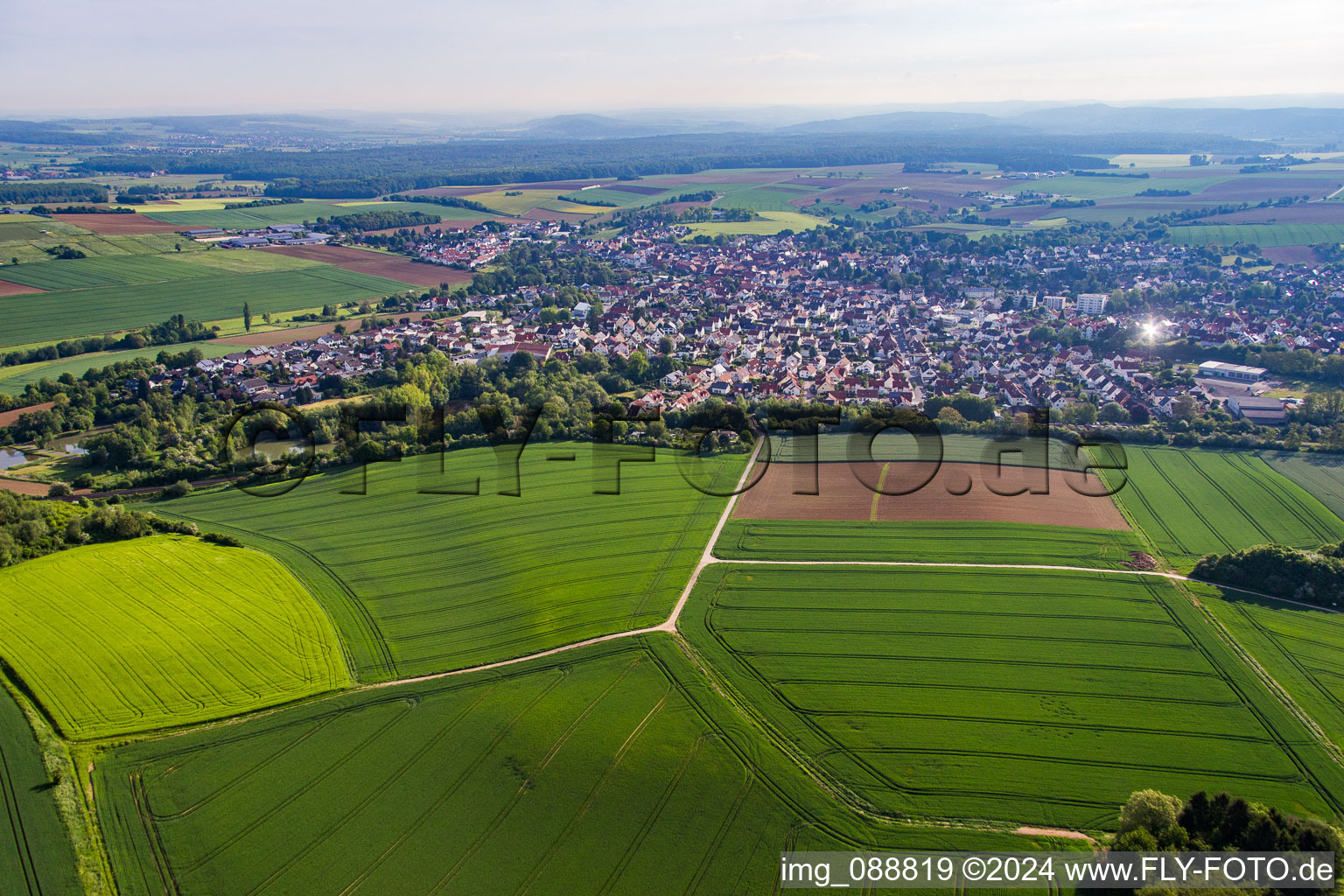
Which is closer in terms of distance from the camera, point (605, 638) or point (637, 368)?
point (605, 638)

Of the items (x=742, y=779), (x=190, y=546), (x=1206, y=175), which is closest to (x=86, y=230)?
(x=190, y=546)

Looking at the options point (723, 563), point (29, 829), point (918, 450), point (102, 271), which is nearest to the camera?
point (29, 829)

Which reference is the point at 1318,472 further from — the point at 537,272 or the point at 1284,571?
the point at 537,272

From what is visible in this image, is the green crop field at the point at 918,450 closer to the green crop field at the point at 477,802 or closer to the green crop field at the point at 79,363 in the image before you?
the green crop field at the point at 477,802

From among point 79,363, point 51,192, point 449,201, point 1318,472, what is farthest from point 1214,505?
point 51,192

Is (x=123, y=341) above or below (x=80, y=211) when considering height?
below

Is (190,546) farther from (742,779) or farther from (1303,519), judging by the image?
(1303,519)

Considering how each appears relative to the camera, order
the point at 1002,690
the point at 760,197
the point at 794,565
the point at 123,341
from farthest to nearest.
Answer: the point at 760,197 < the point at 123,341 < the point at 794,565 < the point at 1002,690
